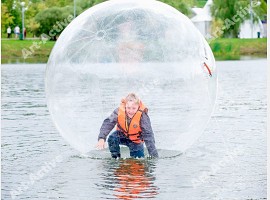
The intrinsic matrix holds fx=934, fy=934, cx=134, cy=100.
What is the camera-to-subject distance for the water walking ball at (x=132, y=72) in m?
10.7

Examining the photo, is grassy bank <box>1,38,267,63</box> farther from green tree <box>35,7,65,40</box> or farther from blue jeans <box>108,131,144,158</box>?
blue jeans <box>108,131,144,158</box>

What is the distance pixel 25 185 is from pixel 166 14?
9.20 ft

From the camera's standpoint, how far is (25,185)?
31.5ft

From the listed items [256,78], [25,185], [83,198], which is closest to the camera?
[83,198]

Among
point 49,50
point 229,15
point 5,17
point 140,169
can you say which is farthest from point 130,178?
point 5,17

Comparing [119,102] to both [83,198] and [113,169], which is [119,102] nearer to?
[113,169]

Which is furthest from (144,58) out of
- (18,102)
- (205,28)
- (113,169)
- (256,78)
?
(205,28)

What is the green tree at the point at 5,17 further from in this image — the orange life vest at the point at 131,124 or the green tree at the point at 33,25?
the orange life vest at the point at 131,124

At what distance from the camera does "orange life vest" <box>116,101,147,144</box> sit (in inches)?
424

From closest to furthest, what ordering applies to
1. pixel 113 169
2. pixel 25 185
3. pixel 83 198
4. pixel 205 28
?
pixel 83 198 → pixel 25 185 → pixel 113 169 → pixel 205 28

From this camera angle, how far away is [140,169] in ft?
33.7

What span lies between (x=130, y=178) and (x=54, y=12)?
51257mm

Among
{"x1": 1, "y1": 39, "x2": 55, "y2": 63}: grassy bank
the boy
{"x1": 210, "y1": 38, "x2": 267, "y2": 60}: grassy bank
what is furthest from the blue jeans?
{"x1": 210, "y1": 38, "x2": 267, "y2": 60}: grassy bank

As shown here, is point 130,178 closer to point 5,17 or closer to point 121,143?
point 121,143
